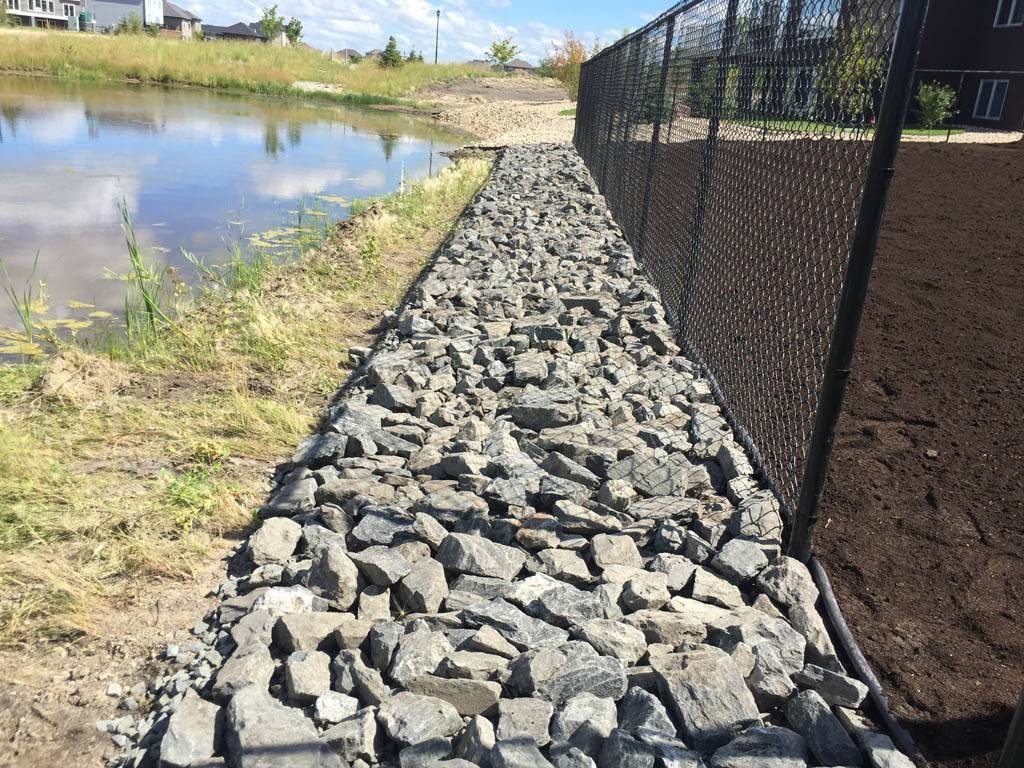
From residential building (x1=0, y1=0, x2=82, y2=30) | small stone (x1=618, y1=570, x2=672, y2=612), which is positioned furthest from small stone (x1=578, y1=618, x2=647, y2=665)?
residential building (x1=0, y1=0, x2=82, y2=30)

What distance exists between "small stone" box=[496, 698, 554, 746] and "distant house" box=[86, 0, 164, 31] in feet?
346

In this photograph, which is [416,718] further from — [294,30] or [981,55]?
[294,30]

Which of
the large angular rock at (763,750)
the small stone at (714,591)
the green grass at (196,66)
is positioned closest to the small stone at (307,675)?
the large angular rock at (763,750)

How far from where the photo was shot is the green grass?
107ft

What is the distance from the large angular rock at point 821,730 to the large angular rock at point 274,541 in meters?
1.71

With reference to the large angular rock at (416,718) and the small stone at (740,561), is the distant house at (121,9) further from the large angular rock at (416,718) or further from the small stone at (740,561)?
the large angular rock at (416,718)

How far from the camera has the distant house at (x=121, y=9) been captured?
90312 millimetres

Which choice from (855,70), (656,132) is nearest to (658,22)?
(656,132)

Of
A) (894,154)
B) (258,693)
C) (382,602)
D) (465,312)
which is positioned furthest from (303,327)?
(894,154)

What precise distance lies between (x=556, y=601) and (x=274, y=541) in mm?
1047

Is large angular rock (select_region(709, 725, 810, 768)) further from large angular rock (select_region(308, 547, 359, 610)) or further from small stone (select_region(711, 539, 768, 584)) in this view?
large angular rock (select_region(308, 547, 359, 610))

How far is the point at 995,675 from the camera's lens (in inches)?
91.7

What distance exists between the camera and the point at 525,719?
1.95 meters

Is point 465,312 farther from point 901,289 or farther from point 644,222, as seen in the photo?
point 901,289
